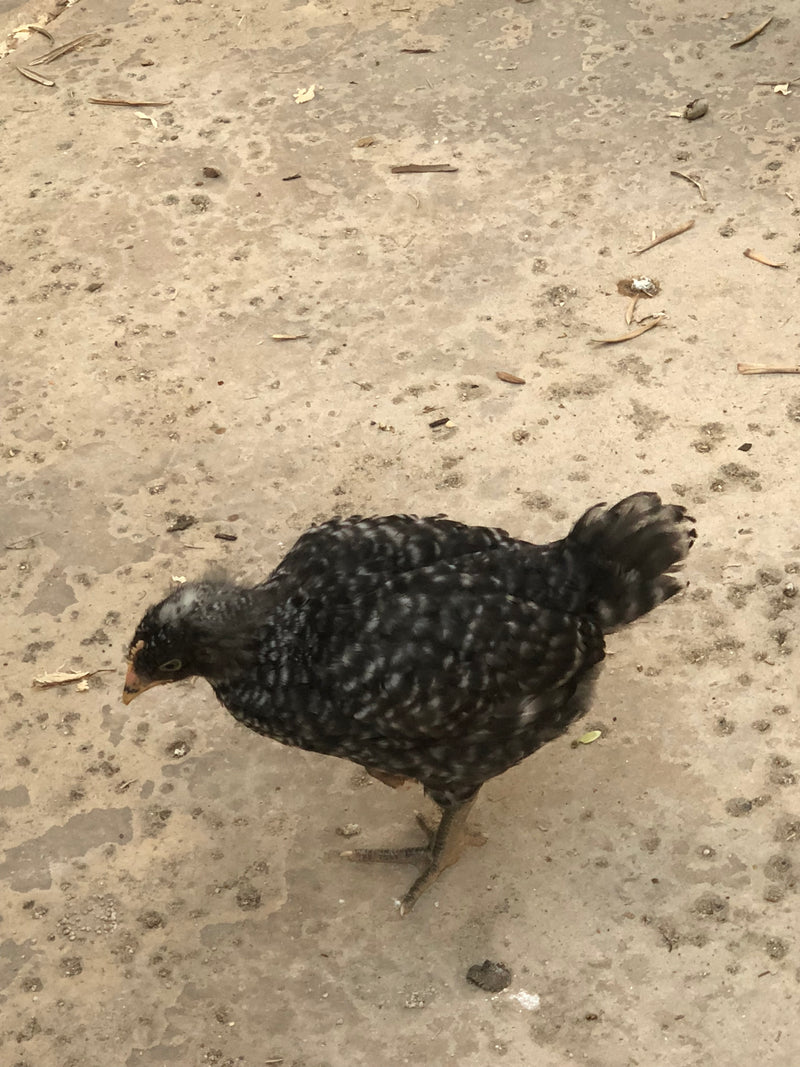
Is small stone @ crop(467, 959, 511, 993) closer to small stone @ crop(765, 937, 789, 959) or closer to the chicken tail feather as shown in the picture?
small stone @ crop(765, 937, 789, 959)

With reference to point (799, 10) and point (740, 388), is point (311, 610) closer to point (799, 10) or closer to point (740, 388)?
point (740, 388)

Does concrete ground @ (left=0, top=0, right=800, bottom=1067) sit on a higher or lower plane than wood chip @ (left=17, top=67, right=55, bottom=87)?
lower

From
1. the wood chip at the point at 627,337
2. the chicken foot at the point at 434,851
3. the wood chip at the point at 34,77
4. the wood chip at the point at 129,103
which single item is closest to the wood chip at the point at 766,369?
the wood chip at the point at 627,337

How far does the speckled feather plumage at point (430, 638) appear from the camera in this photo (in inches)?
145

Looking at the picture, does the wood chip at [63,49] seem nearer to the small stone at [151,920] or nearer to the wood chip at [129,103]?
the wood chip at [129,103]

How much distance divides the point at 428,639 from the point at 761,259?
3229mm

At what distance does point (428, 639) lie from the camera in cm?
369

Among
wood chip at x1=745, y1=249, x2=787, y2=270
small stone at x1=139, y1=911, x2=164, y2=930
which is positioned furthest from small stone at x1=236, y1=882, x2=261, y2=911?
wood chip at x1=745, y1=249, x2=787, y2=270

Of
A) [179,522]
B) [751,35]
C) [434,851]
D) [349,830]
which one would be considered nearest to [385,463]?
[179,522]

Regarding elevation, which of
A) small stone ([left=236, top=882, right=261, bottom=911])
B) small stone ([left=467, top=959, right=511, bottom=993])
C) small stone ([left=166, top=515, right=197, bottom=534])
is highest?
small stone ([left=166, top=515, right=197, bottom=534])

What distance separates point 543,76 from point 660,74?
656 millimetres

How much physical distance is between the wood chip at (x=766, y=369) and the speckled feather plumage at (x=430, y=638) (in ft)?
6.19

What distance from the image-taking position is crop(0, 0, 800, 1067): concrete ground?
152 inches

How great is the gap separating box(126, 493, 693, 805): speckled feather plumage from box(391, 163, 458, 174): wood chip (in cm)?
331
